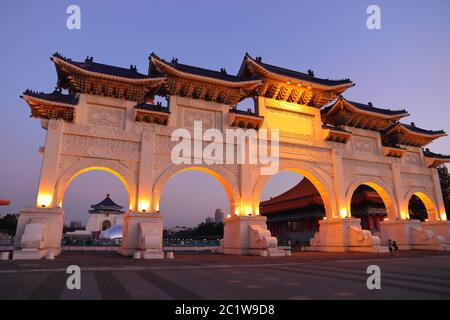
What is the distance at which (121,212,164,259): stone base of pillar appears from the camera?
13.6 m

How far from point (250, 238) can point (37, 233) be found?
10.2 meters

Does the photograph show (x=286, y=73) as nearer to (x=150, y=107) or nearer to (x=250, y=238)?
(x=150, y=107)

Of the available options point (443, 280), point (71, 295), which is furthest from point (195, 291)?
point (443, 280)

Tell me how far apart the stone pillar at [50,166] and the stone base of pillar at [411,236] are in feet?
72.3

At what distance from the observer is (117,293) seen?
4.79m

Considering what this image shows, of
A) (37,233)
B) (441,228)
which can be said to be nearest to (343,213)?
(441,228)

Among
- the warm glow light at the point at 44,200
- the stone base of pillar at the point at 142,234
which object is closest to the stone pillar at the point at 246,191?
the stone base of pillar at the point at 142,234

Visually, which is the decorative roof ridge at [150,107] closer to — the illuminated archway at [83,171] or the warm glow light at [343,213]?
the illuminated archway at [83,171]

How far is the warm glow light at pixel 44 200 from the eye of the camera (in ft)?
44.6

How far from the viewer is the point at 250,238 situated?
1639 cm

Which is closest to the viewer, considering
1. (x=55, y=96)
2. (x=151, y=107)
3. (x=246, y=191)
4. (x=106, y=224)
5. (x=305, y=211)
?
(x=55, y=96)

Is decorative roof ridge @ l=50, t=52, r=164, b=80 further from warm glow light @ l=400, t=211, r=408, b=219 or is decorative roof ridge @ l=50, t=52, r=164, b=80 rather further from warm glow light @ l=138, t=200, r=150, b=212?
warm glow light @ l=400, t=211, r=408, b=219
